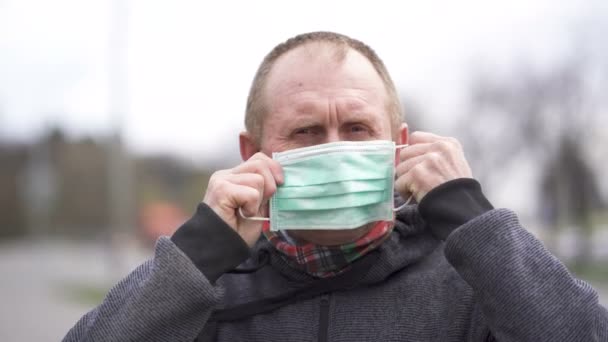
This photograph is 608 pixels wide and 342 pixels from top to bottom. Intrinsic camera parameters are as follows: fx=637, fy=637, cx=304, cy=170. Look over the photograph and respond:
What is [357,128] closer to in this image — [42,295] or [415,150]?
[415,150]

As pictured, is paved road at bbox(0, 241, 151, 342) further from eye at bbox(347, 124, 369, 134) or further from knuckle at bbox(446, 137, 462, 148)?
knuckle at bbox(446, 137, 462, 148)

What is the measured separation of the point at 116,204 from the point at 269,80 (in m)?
16.4

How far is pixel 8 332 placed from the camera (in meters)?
9.83

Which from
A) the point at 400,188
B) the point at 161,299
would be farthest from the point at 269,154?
the point at 161,299

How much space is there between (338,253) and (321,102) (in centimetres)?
54

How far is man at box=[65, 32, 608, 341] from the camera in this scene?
1.84 m

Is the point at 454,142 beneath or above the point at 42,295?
above

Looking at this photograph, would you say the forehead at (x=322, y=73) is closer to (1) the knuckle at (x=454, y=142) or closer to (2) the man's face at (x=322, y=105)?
(2) the man's face at (x=322, y=105)

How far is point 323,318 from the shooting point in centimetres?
217

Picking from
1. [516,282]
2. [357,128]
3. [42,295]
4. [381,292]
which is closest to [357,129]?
[357,128]


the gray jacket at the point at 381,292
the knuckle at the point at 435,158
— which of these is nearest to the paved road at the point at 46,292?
the gray jacket at the point at 381,292

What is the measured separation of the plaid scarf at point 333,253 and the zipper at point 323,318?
0.30ft

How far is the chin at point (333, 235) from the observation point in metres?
2.24

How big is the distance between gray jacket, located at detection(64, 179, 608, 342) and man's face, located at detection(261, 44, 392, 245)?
0.65 feet
